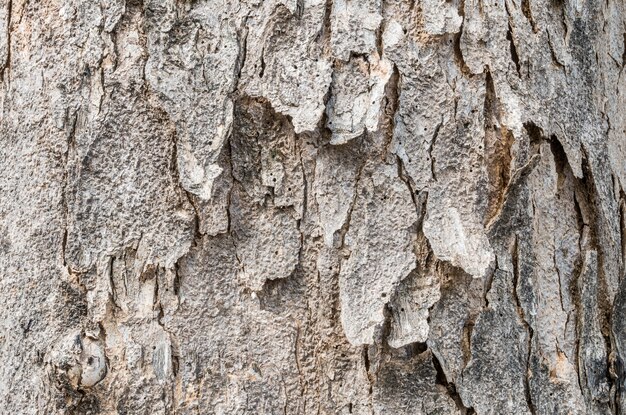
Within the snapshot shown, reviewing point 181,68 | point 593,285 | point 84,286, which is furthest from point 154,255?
point 593,285

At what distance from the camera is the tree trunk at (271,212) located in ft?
2.60

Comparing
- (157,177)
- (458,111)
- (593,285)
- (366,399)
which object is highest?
(458,111)

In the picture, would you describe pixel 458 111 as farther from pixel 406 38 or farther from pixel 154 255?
pixel 154 255

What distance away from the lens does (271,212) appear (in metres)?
0.81

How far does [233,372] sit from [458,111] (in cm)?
40

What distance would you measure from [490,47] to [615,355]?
1.41 ft

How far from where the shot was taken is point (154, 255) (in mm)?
796

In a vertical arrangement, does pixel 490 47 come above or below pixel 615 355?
above

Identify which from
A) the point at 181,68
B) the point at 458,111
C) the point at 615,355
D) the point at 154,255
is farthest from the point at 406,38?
the point at 615,355

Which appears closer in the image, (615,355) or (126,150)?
(126,150)

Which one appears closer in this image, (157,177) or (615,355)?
(157,177)

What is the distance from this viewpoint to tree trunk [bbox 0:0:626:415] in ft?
2.60

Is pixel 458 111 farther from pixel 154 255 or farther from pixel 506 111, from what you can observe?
pixel 154 255

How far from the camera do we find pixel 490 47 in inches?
32.7
